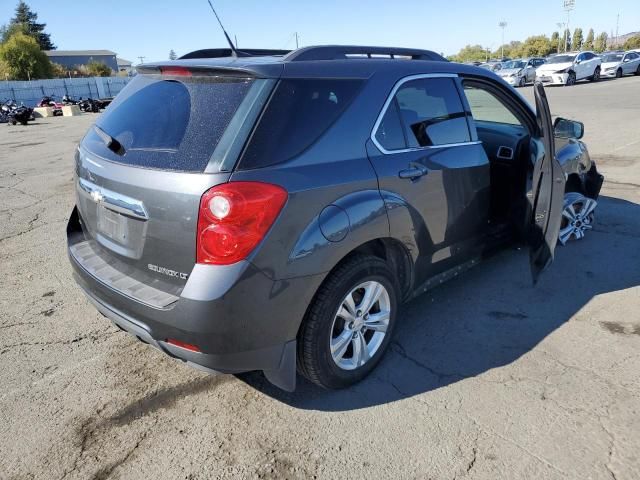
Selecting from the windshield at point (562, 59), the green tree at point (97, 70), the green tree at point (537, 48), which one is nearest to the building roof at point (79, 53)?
the green tree at point (97, 70)

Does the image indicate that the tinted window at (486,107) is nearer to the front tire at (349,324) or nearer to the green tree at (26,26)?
the front tire at (349,324)

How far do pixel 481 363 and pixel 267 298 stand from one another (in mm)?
1582

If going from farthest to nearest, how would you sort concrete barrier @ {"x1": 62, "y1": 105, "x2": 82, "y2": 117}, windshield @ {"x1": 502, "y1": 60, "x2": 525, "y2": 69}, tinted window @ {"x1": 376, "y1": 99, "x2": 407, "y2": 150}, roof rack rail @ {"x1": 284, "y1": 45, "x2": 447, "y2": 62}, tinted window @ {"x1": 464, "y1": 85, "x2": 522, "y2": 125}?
windshield @ {"x1": 502, "y1": 60, "x2": 525, "y2": 69} < concrete barrier @ {"x1": 62, "y1": 105, "x2": 82, "y2": 117} < tinted window @ {"x1": 464, "y1": 85, "x2": 522, "y2": 125} < tinted window @ {"x1": 376, "y1": 99, "x2": 407, "y2": 150} < roof rack rail @ {"x1": 284, "y1": 45, "x2": 447, "y2": 62}

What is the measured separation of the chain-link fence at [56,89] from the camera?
138 feet

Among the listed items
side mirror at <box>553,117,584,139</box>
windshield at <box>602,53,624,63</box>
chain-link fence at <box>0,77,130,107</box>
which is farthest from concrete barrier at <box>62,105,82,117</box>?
windshield at <box>602,53,624,63</box>

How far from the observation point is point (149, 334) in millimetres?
2418

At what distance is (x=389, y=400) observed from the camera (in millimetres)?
2773

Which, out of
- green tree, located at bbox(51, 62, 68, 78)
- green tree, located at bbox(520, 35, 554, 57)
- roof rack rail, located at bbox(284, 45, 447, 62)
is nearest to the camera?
roof rack rail, located at bbox(284, 45, 447, 62)

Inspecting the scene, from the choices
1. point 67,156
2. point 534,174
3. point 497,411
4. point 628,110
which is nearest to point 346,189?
point 497,411

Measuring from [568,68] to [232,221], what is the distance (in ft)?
106

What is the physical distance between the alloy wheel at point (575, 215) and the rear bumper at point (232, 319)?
3.41 metres

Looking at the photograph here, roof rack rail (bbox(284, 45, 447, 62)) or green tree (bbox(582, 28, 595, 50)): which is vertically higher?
roof rack rail (bbox(284, 45, 447, 62))

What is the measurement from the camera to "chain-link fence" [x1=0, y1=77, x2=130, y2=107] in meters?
42.0

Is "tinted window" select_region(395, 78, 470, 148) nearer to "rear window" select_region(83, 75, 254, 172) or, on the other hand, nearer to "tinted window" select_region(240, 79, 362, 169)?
"tinted window" select_region(240, 79, 362, 169)
